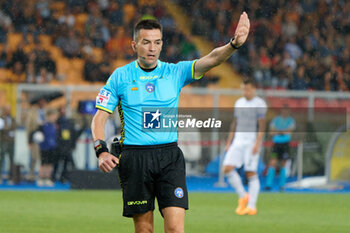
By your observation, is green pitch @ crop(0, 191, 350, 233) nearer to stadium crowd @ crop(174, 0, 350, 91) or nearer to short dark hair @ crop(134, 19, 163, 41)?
short dark hair @ crop(134, 19, 163, 41)

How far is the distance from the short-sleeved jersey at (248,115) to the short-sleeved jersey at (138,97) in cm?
604

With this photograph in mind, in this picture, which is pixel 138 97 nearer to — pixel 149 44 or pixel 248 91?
pixel 149 44

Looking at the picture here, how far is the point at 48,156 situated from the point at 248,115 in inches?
269

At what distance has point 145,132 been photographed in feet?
19.1

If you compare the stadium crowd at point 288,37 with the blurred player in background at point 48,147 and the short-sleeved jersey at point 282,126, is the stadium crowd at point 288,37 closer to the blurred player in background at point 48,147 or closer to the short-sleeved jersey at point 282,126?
the short-sleeved jersey at point 282,126

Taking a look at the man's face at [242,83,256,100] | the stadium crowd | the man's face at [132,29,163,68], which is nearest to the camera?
the man's face at [132,29,163,68]

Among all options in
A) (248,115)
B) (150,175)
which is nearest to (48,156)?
(248,115)

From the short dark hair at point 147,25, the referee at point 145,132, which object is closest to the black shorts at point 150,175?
the referee at point 145,132

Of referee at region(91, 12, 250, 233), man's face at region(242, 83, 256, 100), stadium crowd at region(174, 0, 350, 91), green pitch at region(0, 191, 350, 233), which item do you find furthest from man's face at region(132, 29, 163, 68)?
stadium crowd at region(174, 0, 350, 91)

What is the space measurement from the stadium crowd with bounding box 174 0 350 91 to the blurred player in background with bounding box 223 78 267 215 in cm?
1107

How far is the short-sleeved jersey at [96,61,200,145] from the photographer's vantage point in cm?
580

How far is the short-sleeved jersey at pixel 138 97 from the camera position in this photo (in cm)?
580

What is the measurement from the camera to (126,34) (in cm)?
2478

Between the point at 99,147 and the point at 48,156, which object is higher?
the point at 99,147
